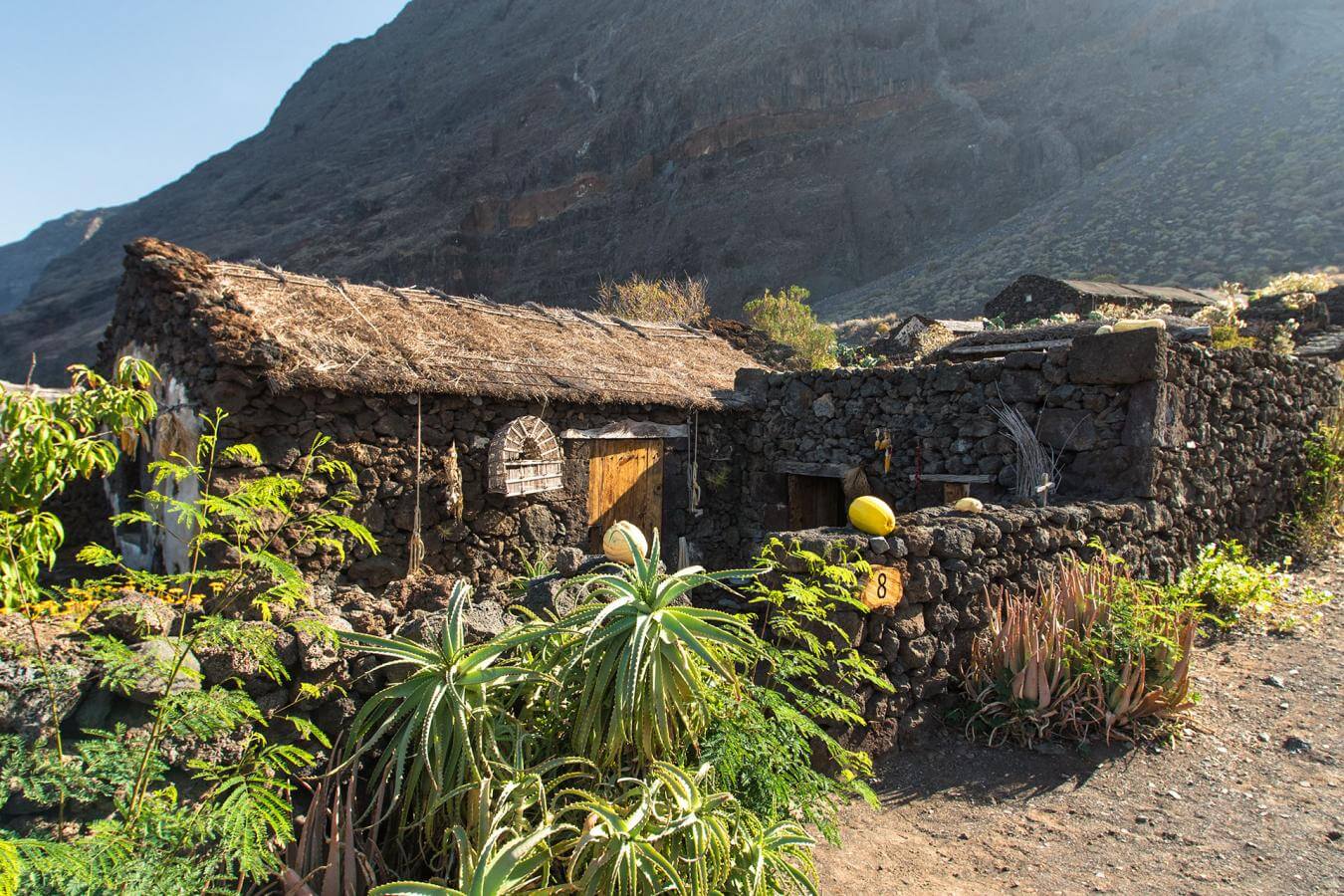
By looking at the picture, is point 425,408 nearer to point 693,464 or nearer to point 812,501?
point 693,464

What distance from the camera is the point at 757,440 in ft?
34.5

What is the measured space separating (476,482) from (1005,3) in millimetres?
58387

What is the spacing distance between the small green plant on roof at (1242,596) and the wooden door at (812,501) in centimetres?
394

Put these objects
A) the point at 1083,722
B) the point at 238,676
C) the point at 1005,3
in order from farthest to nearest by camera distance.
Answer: the point at 1005,3, the point at 1083,722, the point at 238,676

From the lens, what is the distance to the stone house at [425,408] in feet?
23.6

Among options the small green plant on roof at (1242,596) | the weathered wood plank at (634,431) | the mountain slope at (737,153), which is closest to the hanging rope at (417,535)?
the weathered wood plank at (634,431)

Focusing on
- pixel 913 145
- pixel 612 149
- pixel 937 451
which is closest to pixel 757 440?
pixel 937 451

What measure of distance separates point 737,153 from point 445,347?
48.1m

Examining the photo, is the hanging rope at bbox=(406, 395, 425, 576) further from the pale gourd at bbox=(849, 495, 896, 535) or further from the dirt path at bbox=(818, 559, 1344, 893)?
the dirt path at bbox=(818, 559, 1344, 893)

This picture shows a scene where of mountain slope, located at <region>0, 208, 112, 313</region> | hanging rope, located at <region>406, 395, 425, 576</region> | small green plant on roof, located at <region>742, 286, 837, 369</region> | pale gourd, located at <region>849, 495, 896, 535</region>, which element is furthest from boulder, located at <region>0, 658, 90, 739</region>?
mountain slope, located at <region>0, 208, 112, 313</region>

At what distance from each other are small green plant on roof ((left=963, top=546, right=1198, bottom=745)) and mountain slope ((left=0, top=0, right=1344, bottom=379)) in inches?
1582

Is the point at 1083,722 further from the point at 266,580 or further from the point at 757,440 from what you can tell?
the point at 757,440

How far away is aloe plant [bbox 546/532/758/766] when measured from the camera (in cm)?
284

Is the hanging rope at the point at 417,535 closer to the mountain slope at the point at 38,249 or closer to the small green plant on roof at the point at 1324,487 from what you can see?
the small green plant on roof at the point at 1324,487
